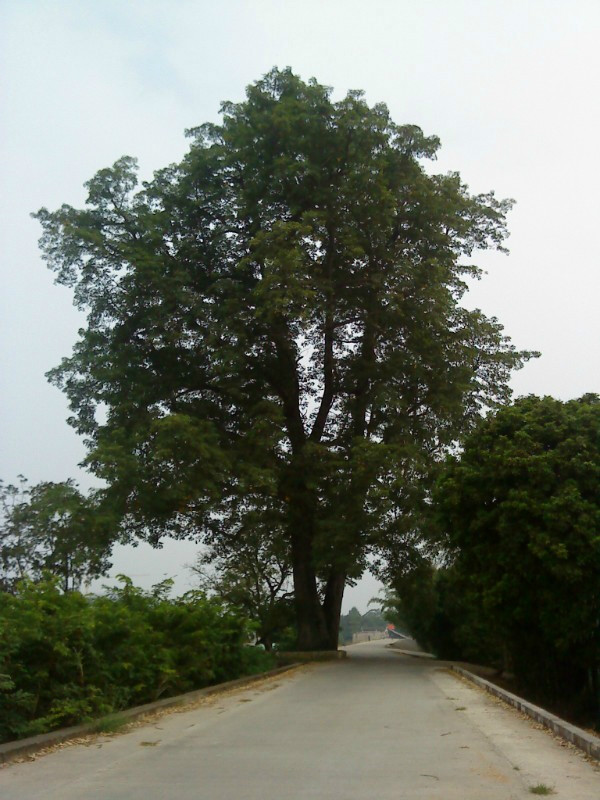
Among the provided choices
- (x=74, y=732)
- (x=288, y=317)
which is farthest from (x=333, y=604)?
(x=74, y=732)

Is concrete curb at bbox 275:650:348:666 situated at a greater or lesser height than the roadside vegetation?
lesser

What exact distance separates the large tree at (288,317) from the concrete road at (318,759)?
40.3ft

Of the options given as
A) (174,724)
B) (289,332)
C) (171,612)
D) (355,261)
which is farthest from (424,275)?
(174,724)

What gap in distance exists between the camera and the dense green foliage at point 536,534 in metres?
18.4

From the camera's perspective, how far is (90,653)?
10445 mm

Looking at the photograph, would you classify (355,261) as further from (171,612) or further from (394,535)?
→ (171,612)

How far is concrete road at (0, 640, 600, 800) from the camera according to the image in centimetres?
652

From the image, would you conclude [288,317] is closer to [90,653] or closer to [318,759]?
[90,653]

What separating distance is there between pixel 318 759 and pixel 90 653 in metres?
3.82

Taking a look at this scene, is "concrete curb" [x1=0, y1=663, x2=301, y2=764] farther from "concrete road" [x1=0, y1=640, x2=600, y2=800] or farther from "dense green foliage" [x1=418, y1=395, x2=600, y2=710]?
"dense green foliage" [x1=418, y1=395, x2=600, y2=710]

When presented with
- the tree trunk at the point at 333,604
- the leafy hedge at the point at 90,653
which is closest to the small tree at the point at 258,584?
the tree trunk at the point at 333,604

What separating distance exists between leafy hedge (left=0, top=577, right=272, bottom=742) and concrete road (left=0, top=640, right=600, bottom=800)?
2.31 ft

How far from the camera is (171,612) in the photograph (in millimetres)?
15102

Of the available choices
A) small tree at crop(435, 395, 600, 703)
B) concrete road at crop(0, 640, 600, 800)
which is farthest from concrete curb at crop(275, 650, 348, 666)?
concrete road at crop(0, 640, 600, 800)
